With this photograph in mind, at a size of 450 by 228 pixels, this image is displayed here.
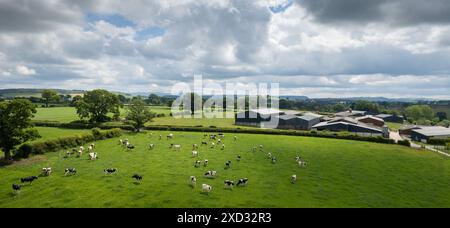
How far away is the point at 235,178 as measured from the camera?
3497 centimetres

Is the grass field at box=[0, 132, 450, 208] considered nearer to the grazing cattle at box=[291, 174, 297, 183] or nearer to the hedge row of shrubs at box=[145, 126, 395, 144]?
the grazing cattle at box=[291, 174, 297, 183]

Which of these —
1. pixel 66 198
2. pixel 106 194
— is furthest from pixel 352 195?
pixel 66 198

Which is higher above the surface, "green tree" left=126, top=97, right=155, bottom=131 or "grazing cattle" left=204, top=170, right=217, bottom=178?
"green tree" left=126, top=97, right=155, bottom=131

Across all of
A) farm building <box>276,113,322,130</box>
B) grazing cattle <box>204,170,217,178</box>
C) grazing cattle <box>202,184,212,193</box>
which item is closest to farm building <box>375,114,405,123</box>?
farm building <box>276,113,322,130</box>

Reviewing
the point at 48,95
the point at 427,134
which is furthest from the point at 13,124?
the point at 48,95

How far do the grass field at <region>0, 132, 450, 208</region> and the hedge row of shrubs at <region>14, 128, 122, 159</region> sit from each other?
1.91 m

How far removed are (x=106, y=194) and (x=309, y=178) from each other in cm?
2245

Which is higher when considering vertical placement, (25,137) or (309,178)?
(25,137)

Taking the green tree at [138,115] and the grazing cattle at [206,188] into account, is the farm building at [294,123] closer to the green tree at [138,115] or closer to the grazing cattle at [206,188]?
the green tree at [138,115]

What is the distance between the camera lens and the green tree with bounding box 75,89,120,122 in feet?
311

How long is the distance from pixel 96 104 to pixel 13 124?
54.9 metres
